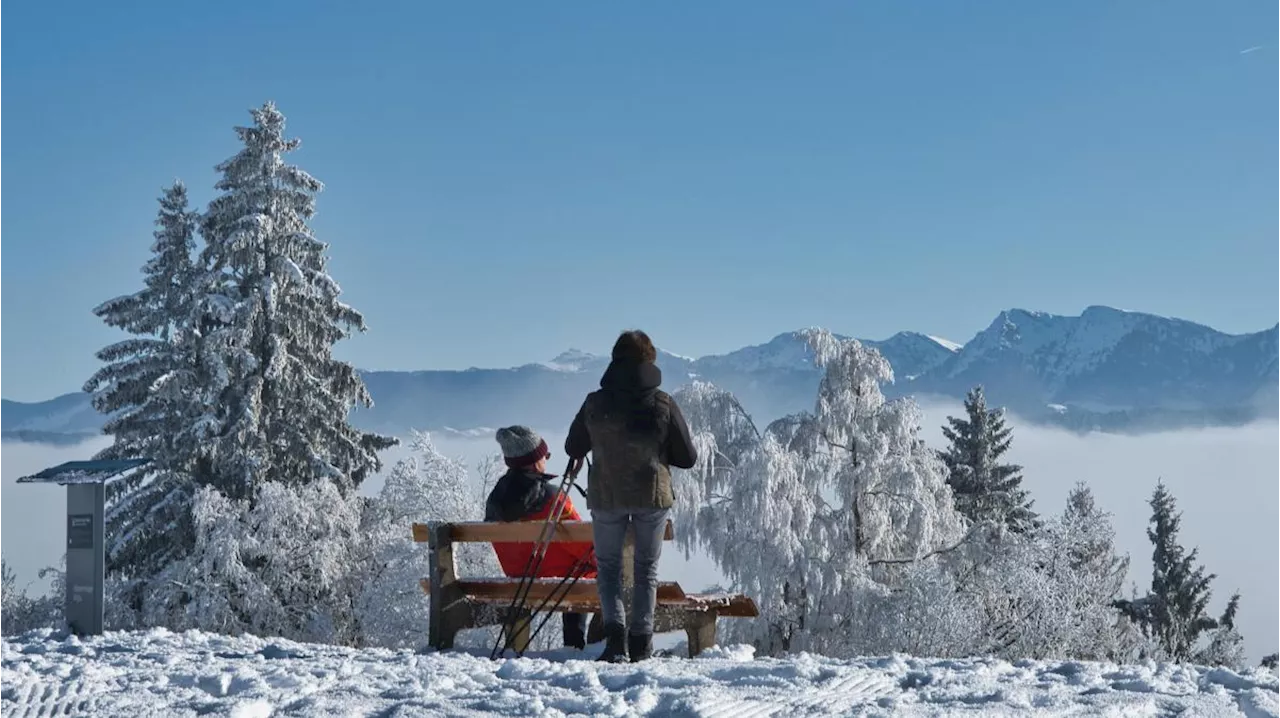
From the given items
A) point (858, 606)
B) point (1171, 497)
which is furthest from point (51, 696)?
point (1171, 497)

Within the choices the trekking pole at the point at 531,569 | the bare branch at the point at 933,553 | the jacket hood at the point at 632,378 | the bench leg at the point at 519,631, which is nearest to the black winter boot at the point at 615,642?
the trekking pole at the point at 531,569

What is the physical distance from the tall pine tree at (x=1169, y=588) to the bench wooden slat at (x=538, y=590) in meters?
40.9

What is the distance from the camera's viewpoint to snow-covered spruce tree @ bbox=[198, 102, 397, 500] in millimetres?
30484

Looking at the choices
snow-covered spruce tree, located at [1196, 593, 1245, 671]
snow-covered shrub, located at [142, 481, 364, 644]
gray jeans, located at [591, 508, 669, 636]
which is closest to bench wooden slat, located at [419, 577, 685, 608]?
gray jeans, located at [591, 508, 669, 636]

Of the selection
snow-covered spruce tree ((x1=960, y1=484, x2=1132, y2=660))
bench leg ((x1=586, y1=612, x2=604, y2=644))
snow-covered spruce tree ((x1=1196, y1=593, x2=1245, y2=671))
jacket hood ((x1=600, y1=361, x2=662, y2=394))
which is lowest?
snow-covered spruce tree ((x1=1196, y1=593, x2=1245, y2=671))

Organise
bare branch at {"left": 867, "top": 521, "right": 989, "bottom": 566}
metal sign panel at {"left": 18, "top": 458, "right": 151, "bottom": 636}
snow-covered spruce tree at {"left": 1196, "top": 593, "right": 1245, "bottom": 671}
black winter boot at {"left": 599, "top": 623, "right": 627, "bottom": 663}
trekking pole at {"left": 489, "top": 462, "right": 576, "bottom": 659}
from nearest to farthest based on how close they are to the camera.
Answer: black winter boot at {"left": 599, "top": 623, "right": 627, "bottom": 663}, trekking pole at {"left": 489, "top": 462, "right": 576, "bottom": 659}, metal sign panel at {"left": 18, "top": 458, "right": 151, "bottom": 636}, bare branch at {"left": 867, "top": 521, "right": 989, "bottom": 566}, snow-covered spruce tree at {"left": 1196, "top": 593, "right": 1245, "bottom": 671}

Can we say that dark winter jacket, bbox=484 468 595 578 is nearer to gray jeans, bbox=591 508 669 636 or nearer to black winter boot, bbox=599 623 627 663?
gray jeans, bbox=591 508 669 636

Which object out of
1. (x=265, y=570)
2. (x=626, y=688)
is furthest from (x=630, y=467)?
(x=265, y=570)

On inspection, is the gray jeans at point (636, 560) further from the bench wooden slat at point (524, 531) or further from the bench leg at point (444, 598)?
the bench leg at point (444, 598)

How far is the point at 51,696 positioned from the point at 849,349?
24530 millimetres

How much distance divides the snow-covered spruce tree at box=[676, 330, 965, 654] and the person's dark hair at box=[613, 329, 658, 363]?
1901 cm

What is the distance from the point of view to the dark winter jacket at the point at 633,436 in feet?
29.8

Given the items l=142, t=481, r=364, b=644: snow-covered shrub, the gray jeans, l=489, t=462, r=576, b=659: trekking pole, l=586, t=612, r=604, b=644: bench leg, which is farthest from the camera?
l=142, t=481, r=364, b=644: snow-covered shrub

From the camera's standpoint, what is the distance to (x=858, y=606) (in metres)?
28.3
